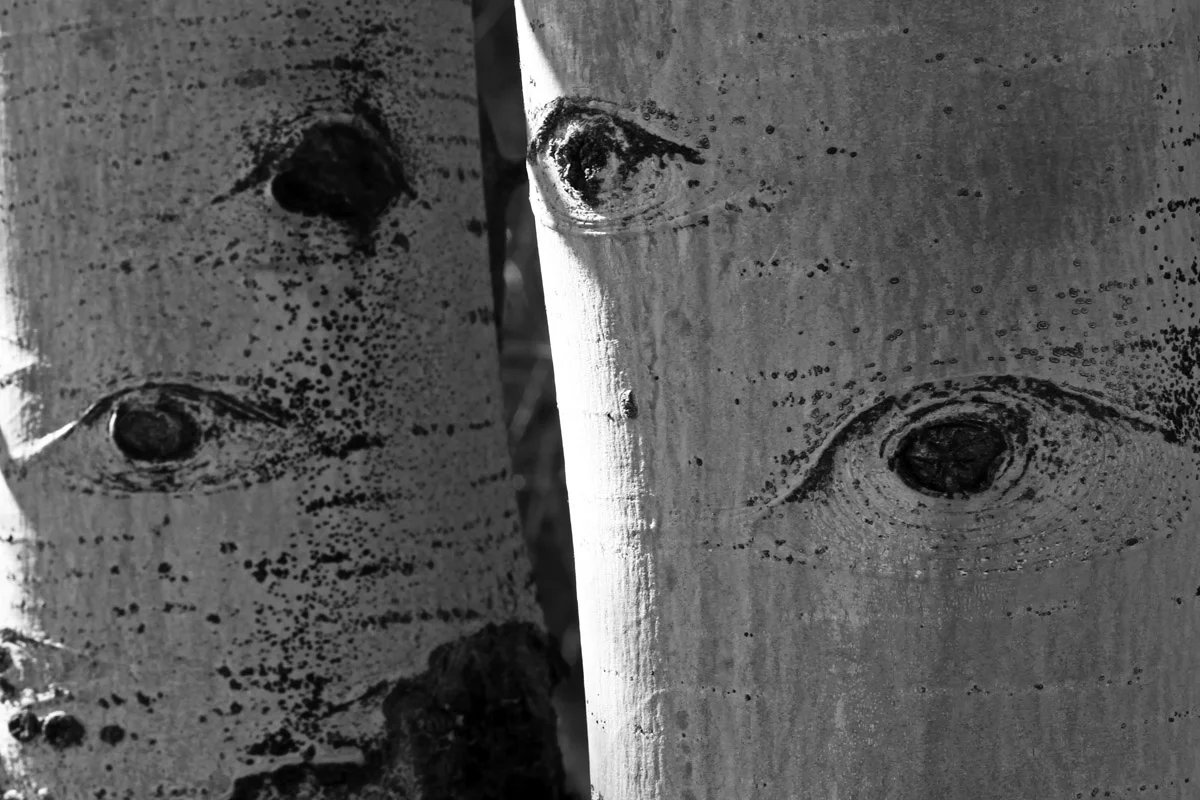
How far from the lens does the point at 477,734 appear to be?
0.91 meters

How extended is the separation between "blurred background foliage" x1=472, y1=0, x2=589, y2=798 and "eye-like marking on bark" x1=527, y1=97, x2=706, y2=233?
1955 mm

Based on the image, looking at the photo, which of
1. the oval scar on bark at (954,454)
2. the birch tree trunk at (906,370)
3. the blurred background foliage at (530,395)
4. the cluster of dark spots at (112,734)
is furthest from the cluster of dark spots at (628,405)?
the blurred background foliage at (530,395)

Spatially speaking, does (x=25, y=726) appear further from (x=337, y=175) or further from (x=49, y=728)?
(x=337, y=175)

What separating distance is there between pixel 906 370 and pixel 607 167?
0.16 meters

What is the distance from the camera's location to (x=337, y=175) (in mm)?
856

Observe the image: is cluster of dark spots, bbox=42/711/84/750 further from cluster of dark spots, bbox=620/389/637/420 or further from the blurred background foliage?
the blurred background foliage

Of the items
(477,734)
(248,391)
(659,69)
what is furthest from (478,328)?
(659,69)

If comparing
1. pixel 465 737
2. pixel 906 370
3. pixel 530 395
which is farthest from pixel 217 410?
pixel 530 395

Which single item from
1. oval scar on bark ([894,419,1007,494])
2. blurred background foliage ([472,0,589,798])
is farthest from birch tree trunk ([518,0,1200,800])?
blurred background foliage ([472,0,589,798])

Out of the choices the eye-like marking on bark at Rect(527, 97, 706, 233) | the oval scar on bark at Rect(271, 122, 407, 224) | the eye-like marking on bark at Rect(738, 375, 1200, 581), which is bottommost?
the eye-like marking on bark at Rect(738, 375, 1200, 581)

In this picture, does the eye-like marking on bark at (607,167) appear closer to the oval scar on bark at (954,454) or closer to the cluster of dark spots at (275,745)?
the oval scar on bark at (954,454)

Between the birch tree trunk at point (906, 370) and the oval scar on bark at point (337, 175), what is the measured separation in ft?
0.96

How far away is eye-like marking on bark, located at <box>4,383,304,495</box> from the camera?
83 cm

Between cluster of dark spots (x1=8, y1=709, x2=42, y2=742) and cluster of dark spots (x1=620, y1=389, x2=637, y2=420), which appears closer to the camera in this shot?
cluster of dark spots (x1=620, y1=389, x2=637, y2=420)
